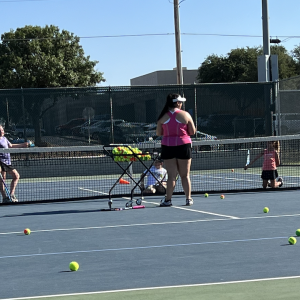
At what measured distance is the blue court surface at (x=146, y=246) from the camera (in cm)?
456

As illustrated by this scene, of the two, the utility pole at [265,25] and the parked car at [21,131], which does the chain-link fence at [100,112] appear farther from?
the utility pole at [265,25]

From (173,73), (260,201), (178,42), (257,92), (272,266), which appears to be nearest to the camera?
(272,266)

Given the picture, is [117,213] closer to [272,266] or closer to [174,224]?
[174,224]

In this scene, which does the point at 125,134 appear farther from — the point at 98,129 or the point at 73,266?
the point at 73,266

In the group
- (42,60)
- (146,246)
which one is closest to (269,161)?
(146,246)

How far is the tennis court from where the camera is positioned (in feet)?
14.1

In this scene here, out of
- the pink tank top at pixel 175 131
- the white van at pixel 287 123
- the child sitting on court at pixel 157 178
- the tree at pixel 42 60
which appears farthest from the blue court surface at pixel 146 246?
the tree at pixel 42 60

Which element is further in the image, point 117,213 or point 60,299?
point 117,213

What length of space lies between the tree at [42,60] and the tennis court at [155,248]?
2478 cm

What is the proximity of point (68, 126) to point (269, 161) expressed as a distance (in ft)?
19.1

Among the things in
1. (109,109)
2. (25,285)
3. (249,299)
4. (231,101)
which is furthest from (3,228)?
(231,101)

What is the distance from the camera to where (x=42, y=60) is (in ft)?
113

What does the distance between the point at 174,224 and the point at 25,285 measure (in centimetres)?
299

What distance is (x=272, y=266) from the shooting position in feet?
15.8
